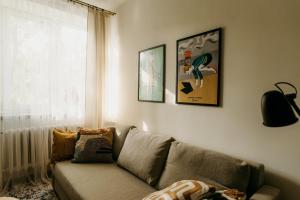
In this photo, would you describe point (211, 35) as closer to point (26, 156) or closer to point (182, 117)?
point (182, 117)

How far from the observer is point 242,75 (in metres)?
1.67

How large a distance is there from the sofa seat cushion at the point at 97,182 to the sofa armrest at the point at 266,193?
2.75 feet

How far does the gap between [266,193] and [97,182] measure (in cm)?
137

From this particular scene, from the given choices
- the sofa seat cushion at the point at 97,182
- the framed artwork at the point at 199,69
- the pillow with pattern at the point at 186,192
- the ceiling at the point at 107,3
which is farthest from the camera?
the ceiling at the point at 107,3

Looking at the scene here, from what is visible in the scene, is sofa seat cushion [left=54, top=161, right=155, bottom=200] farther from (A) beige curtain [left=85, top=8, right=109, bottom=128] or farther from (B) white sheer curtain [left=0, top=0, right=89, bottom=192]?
(A) beige curtain [left=85, top=8, right=109, bottom=128]

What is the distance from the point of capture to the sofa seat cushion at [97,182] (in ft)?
5.61

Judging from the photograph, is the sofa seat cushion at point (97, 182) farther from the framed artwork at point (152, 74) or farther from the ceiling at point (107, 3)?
the ceiling at point (107, 3)

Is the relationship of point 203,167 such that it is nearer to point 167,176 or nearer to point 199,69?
point 167,176

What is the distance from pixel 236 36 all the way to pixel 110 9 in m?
2.32

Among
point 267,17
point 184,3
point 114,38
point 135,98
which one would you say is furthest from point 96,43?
point 267,17

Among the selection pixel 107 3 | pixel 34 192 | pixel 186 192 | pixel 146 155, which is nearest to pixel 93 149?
pixel 146 155

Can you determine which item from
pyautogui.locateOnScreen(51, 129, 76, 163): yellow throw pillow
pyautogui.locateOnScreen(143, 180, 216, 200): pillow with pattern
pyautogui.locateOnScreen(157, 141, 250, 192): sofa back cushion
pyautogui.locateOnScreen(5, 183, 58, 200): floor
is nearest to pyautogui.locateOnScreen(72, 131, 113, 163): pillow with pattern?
pyautogui.locateOnScreen(51, 129, 76, 163): yellow throw pillow

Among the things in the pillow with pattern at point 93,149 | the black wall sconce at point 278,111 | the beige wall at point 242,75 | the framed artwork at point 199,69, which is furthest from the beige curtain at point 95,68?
the black wall sconce at point 278,111

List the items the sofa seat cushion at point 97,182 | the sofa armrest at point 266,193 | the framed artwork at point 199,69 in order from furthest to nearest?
the framed artwork at point 199,69 → the sofa seat cushion at point 97,182 → the sofa armrest at point 266,193
